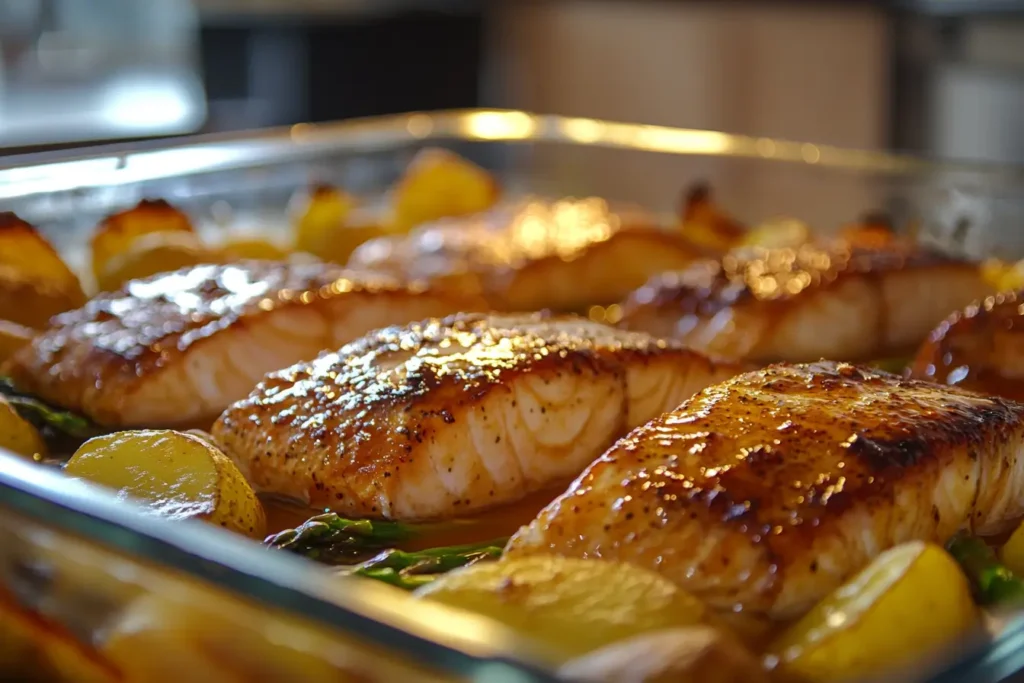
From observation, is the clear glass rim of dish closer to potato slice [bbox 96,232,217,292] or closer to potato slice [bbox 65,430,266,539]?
potato slice [bbox 96,232,217,292]

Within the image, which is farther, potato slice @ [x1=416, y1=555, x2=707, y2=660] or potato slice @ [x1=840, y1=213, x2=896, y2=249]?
potato slice @ [x1=840, y1=213, x2=896, y2=249]

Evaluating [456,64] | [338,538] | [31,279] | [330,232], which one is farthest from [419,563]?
[456,64]

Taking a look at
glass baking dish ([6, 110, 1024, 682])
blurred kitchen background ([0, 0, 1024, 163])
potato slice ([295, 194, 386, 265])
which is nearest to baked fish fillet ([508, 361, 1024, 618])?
glass baking dish ([6, 110, 1024, 682])

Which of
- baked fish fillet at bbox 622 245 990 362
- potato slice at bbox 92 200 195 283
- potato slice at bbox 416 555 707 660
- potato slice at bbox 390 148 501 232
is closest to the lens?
potato slice at bbox 416 555 707 660

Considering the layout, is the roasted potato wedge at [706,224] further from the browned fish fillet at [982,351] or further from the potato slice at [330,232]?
the browned fish fillet at [982,351]

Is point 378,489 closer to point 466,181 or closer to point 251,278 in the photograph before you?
point 251,278

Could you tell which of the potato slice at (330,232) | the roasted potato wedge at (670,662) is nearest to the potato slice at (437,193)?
the potato slice at (330,232)
